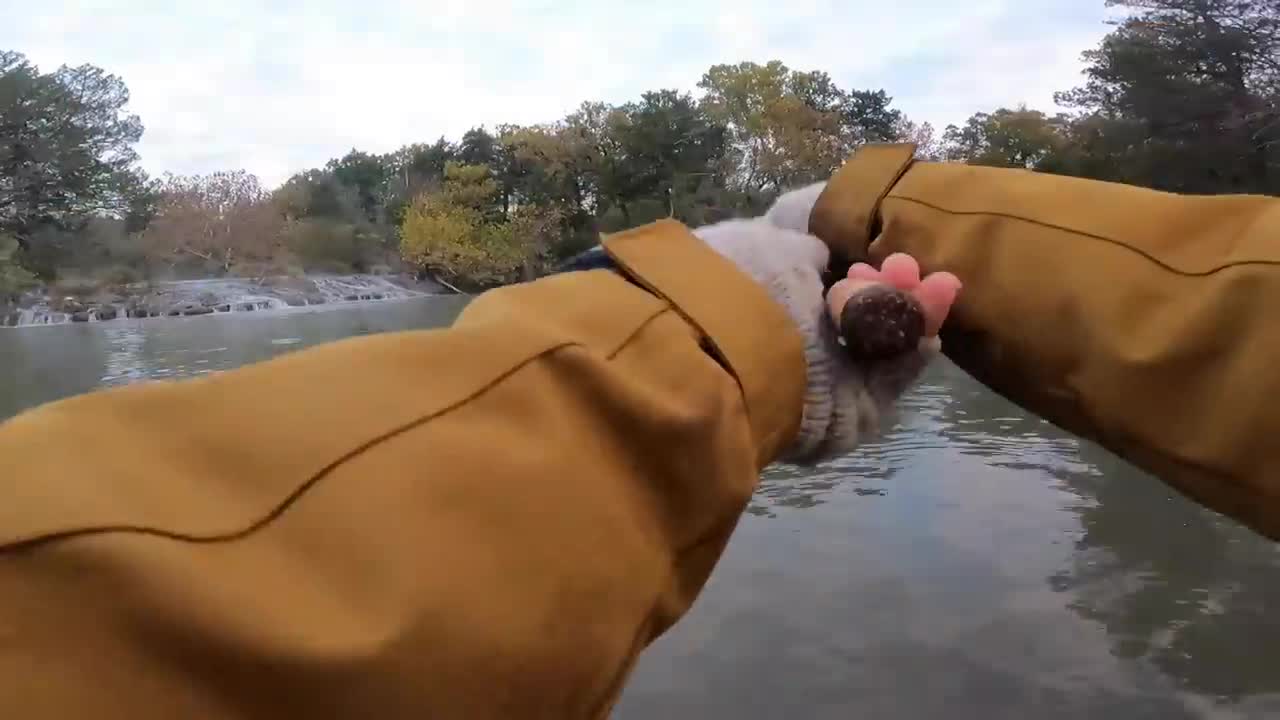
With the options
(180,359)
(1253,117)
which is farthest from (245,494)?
(1253,117)

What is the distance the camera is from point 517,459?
20 centimetres

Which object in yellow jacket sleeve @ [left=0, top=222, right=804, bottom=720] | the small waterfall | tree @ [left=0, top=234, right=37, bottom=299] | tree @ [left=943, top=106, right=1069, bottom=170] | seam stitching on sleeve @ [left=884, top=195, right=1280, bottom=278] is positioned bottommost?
the small waterfall

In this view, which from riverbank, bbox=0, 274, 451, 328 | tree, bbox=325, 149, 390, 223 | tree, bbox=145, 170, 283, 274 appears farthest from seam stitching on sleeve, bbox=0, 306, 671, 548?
tree, bbox=325, 149, 390, 223

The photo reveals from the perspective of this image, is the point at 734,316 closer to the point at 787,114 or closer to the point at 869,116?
the point at 787,114

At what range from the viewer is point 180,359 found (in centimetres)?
369

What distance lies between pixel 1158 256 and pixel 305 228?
8.57m

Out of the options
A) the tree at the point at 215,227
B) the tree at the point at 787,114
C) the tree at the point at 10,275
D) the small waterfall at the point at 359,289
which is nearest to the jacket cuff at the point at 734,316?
the tree at the point at 787,114

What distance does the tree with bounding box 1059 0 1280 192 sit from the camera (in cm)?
548

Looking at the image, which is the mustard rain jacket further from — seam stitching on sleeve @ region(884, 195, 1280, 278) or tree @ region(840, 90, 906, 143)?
tree @ region(840, 90, 906, 143)

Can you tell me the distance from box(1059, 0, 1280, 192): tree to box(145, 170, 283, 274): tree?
630 cm

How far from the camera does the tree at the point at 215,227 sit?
7727 millimetres

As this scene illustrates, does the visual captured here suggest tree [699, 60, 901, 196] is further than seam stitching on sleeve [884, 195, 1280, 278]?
Yes

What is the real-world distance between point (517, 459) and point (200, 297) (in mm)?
7227

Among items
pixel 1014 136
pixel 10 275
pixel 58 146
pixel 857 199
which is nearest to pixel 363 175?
pixel 58 146
